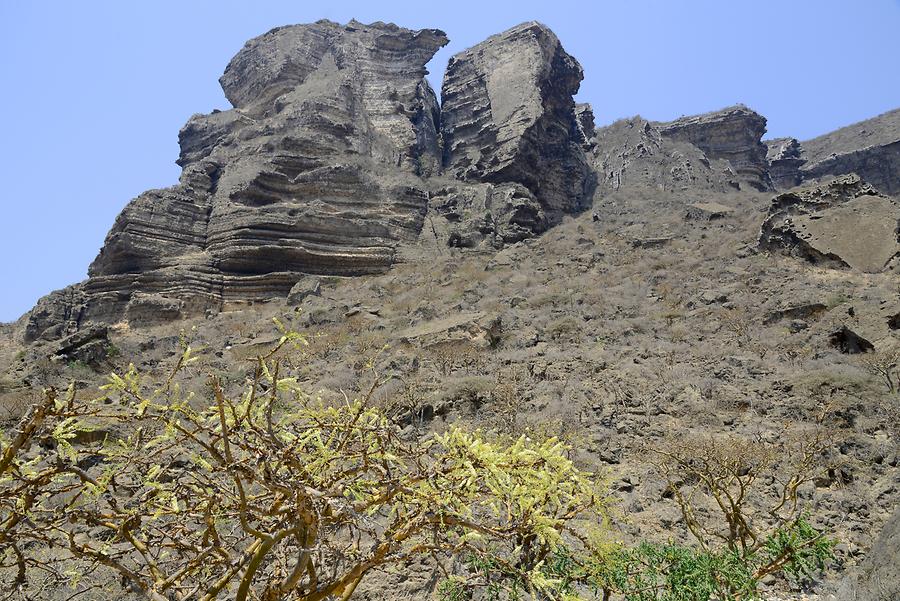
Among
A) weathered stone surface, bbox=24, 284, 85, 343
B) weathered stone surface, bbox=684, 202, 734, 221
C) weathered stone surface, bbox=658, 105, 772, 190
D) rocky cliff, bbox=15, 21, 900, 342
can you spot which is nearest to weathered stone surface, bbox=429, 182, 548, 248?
rocky cliff, bbox=15, 21, 900, 342

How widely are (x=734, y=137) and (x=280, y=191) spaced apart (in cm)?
3393

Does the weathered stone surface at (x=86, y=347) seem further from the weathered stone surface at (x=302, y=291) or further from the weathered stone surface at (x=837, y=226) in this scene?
the weathered stone surface at (x=837, y=226)

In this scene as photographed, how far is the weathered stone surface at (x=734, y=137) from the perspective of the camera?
41.4 meters

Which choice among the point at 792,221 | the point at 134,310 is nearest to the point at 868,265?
the point at 792,221

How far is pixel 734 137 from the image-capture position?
1673 inches

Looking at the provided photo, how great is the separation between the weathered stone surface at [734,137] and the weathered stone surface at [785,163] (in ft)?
13.2

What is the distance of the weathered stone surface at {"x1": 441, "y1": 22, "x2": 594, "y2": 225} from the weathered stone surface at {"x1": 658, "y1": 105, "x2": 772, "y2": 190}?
10203 millimetres

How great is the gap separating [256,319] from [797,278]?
17556mm

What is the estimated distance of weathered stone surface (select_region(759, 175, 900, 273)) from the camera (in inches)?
640

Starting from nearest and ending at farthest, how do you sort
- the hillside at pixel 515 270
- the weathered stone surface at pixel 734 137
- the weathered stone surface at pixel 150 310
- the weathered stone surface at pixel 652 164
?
the hillside at pixel 515 270 < the weathered stone surface at pixel 150 310 < the weathered stone surface at pixel 652 164 < the weathered stone surface at pixel 734 137

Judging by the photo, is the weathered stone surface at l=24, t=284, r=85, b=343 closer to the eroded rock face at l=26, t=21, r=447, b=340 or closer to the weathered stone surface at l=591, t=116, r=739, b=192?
the eroded rock face at l=26, t=21, r=447, b=340

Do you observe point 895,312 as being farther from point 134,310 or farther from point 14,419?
point 134,310

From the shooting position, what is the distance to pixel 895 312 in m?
10.6

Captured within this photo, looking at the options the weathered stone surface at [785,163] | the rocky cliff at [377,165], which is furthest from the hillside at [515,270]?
the weathered stone surface at [785,163]
